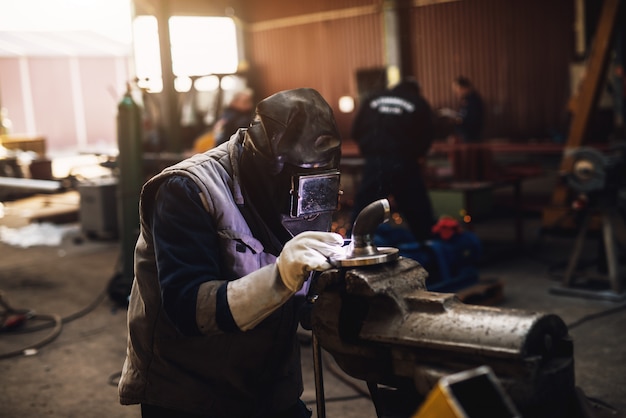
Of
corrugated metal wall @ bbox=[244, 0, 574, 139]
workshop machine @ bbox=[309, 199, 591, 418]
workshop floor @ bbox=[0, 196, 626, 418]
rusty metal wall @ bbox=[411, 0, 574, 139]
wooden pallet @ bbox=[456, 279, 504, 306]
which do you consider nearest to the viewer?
workshop machine @ bbox=[309, 199, 591, 418]

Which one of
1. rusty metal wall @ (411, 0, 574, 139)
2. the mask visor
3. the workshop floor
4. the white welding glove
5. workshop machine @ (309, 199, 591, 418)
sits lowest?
the workshop floor

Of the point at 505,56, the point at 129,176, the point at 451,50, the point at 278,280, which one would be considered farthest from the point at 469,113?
the point at 278,280

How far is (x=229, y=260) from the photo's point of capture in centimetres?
199

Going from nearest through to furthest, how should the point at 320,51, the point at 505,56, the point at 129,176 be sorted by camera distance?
the point at 129,176 < the point at 505,56 < the point at 320,51

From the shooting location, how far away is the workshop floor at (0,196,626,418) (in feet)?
14.5

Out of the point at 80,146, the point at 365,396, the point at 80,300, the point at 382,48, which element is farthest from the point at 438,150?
the point at 80,146

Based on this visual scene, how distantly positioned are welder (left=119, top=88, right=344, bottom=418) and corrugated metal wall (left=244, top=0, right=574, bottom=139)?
1093 cm

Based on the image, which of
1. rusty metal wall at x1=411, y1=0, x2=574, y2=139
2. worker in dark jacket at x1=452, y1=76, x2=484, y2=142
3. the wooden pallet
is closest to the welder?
the wooden pallet

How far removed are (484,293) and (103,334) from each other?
313 centimetres

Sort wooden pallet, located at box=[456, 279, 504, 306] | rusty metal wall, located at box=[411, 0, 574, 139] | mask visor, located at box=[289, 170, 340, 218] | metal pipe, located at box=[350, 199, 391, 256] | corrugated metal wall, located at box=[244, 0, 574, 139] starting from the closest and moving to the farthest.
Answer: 1. metal pipe, located at box=[350, 199, 391, 256]
2. mask visor, located at box=[289, 170, 340, 218]
3. wooden pallet, located at box=[456, 279, 504, 306]
4. rusty metal wall, located at box=[411, 0, 574, 139]
5. corrugated metal wall, located at box=[244, 0, 574, 139]

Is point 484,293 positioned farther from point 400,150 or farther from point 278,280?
point 278,280

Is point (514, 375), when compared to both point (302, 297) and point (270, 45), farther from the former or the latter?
point (270, 45)

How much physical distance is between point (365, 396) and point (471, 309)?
2.86 metres

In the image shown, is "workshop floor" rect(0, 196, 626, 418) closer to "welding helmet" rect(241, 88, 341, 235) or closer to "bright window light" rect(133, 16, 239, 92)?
"welding helmet" rect(241, 88, 341, 235)
